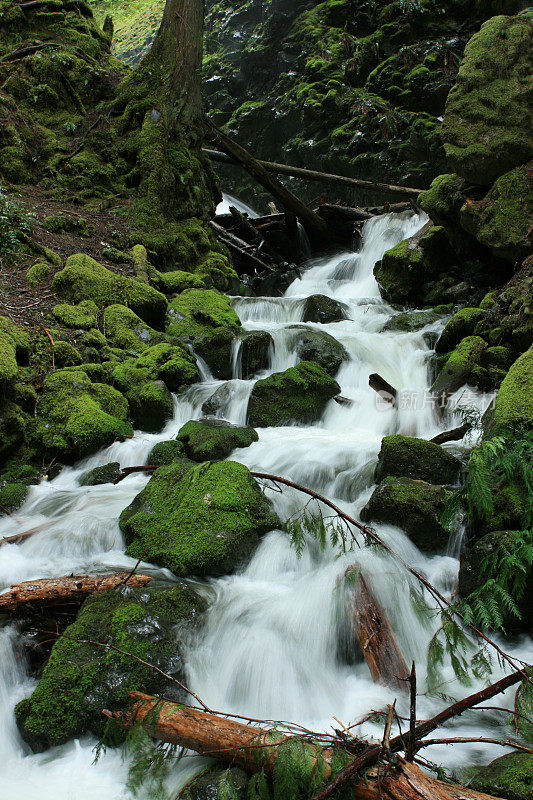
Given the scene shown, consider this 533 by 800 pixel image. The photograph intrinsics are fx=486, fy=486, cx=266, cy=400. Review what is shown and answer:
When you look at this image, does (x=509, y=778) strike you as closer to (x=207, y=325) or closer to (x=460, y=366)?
(x=460, y=366)

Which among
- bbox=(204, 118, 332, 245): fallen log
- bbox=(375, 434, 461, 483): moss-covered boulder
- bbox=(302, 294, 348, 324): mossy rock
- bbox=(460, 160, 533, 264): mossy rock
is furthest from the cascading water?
bbox=(204, 118, 332, 245): fallen log

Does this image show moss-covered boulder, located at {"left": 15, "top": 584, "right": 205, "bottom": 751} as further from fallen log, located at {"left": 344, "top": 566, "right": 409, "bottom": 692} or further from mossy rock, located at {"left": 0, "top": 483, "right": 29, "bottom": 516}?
mossy rock, located at {"left": 0, "top": 483, "right": 29, "bottom": 516}

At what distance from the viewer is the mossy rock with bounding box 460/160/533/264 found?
23.9 feet

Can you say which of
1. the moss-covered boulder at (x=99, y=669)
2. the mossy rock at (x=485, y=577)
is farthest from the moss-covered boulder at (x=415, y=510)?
the moss-covered boulder at (x=99, y=669)

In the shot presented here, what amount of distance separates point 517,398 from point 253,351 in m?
4.53

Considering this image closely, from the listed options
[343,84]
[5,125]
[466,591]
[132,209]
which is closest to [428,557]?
[466,591]

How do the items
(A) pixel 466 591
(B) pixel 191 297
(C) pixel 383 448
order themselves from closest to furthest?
1. (A) pixel 466 591
2. (C) pixel 383 448
3. (B) pixel 191 297

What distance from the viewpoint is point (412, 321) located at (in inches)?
347

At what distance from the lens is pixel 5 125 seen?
1066cm

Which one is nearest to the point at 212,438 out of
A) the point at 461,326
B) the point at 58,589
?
the point at 58,589

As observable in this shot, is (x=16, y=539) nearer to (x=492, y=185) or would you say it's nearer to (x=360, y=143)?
(x=492, y=185)

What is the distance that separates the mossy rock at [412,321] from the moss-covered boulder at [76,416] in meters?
5.22

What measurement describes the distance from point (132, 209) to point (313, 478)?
7.96m

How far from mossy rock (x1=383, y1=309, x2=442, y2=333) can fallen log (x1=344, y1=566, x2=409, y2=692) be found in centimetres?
617
